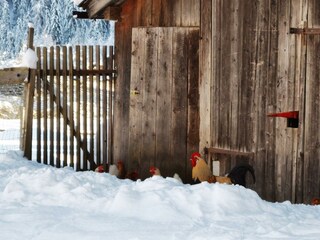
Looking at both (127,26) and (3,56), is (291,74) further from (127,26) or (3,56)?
(3,56)

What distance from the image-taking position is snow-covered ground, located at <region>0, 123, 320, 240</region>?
563cm

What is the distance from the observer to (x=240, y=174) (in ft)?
27.6

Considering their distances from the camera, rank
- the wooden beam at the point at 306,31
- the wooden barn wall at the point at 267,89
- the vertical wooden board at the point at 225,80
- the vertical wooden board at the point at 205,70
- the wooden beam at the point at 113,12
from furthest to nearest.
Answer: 1. the wooden beam at the point at 113,12
2. the vertical wooden board at the point at 205,70
3. the vertical wooden board at the point at 225,80
4. the wooden barn wall at the point at 267,89
5. the wooden beam at the point at 306,31

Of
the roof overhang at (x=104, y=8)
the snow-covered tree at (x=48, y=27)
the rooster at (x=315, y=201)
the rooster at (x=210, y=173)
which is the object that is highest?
the snow-covered tree at (x=48, y=27)

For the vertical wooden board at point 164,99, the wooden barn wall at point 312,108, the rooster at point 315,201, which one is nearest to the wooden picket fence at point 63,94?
the vertical wooden board at point 164,99

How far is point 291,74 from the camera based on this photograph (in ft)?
26.7

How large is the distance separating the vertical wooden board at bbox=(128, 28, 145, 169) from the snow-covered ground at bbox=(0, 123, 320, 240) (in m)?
2.60

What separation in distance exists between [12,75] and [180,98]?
3.69m

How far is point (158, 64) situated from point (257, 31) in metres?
2.25

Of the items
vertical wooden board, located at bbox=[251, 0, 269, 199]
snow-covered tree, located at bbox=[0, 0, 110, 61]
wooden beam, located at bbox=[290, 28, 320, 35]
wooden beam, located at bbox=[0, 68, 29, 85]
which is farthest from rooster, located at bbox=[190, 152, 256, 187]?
snow-covered tree, located at bbox=[0, 0, 110, 61]

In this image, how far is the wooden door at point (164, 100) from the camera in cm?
990

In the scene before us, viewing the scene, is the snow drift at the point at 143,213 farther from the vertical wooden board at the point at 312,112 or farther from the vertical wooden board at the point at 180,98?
the vertical wooden board at the point at 180,98

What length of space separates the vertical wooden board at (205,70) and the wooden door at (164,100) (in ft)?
0.82

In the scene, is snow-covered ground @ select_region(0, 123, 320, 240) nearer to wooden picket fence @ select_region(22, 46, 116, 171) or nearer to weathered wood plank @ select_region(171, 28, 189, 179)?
weathered wood plank @ select_region(171, 28, 189, 179)
